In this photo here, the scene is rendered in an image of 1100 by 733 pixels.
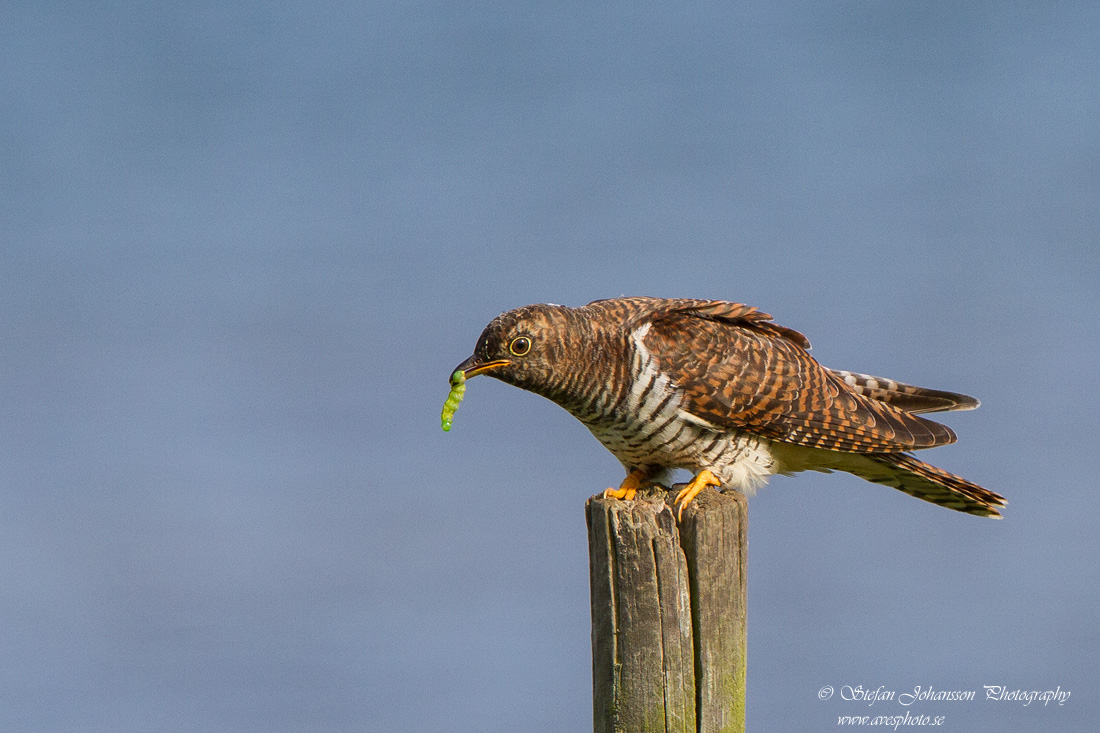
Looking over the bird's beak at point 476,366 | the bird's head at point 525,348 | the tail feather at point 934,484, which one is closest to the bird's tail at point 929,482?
the tail feather at point 934,484

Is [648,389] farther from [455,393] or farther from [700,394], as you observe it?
[455,393]

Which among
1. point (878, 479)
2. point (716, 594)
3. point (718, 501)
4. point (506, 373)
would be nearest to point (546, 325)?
point (506, 373)

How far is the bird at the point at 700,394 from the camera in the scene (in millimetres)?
5270

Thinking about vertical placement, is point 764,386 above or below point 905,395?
below

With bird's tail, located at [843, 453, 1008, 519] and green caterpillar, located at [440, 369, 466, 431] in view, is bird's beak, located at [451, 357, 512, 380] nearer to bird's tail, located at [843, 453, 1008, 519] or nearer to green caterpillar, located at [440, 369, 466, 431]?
green caterpillar, located at [440, 369, 466, 431]

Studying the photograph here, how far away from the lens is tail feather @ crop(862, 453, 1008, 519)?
5891 mm

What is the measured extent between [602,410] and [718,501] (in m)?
1.16

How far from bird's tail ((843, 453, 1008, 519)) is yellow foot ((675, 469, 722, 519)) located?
3.59 ft

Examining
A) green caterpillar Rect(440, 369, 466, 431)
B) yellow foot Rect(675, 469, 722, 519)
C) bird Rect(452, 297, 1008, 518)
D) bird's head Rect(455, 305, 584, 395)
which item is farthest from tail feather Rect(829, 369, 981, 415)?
green caterpillar Rect(440, 369, 466, 431)

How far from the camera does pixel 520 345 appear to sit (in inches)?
205


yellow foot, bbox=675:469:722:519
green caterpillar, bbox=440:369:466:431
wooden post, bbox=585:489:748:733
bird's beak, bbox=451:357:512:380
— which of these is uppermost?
bird's beak, bbox=451:357:512:380

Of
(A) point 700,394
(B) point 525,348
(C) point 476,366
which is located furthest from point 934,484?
(C) point 476,366

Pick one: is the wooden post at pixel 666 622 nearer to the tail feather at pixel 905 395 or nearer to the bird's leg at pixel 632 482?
the bird's leg at pixel 632 482

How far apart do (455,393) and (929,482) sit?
269 cm
